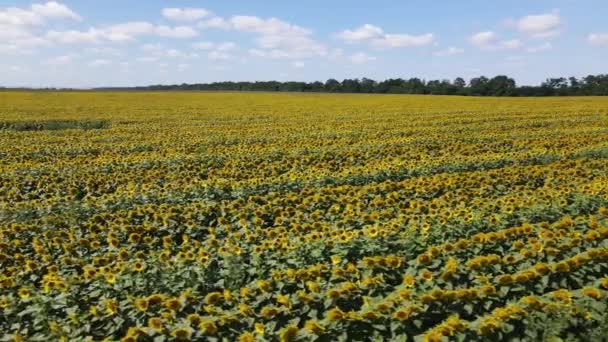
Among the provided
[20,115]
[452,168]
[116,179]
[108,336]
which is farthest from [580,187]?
[20,115]

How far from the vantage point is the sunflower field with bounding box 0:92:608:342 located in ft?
12.1

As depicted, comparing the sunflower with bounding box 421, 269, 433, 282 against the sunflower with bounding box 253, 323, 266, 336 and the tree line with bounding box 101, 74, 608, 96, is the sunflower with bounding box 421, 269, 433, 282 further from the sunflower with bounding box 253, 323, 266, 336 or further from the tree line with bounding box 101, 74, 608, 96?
the tree line with bounding box 101, 74, 608, 96

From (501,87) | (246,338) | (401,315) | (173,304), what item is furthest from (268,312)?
(501,87)

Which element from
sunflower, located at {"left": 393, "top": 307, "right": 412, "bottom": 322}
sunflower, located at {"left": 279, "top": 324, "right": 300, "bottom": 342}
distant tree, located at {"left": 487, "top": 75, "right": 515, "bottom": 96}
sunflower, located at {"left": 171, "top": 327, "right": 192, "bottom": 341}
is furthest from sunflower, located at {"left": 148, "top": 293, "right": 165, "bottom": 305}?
distant tree, located at {"left": 487, "top": 75, "right": 515, "bottom": 96}

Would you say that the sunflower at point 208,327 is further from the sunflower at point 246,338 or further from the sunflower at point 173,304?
the sunflower at point 173,304

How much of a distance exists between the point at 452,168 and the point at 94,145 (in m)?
9.48

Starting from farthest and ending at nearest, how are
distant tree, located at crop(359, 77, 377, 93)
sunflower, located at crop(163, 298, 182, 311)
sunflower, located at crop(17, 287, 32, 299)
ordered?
distant tree, located at crop(359, 77, 377, 93) → sunflower, located at crop(17, 287, 32, 299) → sunflower, located at crop(163, 298, 182, 311)

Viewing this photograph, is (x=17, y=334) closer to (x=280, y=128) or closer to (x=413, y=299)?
(x=413, y=299)

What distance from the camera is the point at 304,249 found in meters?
5.15

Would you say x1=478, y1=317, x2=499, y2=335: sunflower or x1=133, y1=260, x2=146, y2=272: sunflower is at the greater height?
x1=478, y1=317, x2=499, y2=335: sunflower

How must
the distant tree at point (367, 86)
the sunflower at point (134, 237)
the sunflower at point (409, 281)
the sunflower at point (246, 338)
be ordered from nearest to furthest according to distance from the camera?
the sunflower at point (246, 338) < the sunflower at point (409, 281) < the sunflower at point (134, 237) < the distant tree at point (367, 86)

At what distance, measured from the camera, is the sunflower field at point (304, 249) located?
3.68 metres

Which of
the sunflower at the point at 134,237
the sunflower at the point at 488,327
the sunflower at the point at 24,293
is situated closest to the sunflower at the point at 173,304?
the sunflower at the point at 24,293

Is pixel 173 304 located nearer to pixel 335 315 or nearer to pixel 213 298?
pixel 213 298
